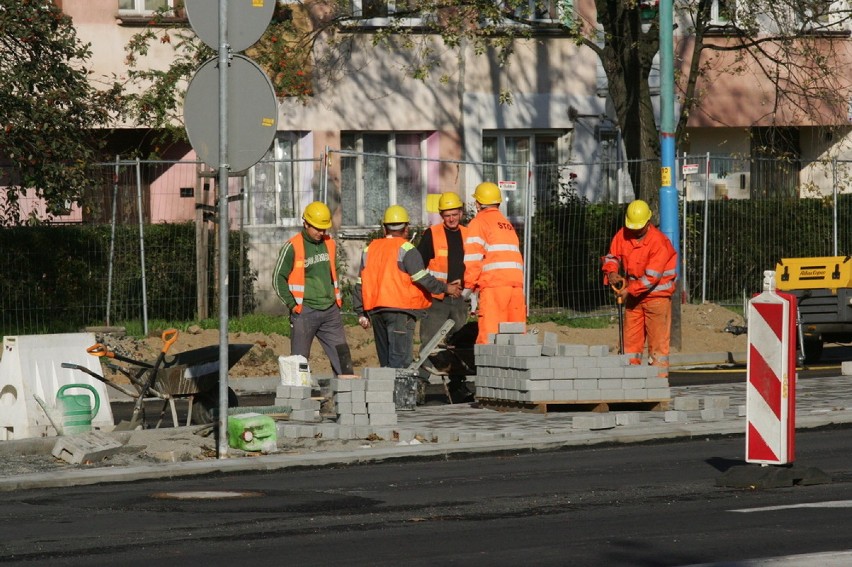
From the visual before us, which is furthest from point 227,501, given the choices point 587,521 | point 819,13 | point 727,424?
point 819,13

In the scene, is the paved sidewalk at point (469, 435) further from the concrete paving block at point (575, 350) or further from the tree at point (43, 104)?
the tree at point (43, 104)

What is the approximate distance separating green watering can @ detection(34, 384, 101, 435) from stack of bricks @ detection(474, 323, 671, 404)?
3.68 m

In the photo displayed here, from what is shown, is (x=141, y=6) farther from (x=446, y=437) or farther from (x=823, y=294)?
(x=446, y=437)

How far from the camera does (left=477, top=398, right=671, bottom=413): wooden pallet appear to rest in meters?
14.4

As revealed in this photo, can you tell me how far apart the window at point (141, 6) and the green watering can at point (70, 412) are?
1427cm

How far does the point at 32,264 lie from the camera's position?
837 inches

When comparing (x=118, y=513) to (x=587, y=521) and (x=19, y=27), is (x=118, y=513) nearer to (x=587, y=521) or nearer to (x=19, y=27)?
(x=587, y=521)

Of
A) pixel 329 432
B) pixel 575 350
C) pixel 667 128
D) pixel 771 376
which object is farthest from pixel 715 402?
pixel 667 128

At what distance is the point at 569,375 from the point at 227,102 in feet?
14.4

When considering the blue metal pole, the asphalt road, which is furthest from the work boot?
the blue metal pole

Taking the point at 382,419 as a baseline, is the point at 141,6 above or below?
above

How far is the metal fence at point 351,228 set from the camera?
21391 mm

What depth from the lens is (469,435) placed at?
12641mm

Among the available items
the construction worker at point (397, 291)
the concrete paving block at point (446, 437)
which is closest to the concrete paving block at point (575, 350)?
the construction worker at point (397, 291)
